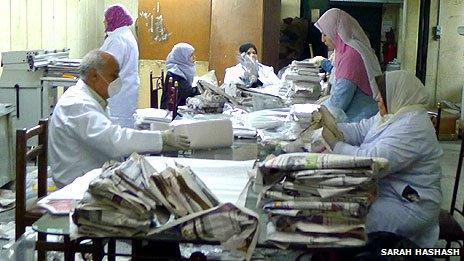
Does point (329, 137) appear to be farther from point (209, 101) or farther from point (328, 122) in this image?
point (209, 101)

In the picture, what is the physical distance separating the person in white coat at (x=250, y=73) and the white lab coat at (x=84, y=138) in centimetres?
259

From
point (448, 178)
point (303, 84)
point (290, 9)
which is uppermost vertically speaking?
point (290, 9)

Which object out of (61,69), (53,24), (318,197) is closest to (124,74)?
(61,69)

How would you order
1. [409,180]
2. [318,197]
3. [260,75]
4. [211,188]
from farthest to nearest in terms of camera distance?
[260,75] < [409,180] < [211,188] < [318,197]

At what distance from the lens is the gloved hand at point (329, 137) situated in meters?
3.12

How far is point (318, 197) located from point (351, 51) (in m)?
2.45

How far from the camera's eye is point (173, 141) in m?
3.29

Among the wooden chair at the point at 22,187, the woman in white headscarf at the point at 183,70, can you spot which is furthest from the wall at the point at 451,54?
the wooden chair at the point at 22,187

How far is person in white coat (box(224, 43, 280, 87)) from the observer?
238 inches

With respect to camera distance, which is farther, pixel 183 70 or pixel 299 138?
pixel 183 70

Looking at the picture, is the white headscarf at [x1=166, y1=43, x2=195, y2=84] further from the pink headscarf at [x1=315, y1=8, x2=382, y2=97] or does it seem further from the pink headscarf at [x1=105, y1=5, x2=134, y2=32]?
the pink headscarf at [x1=315, y1=8, x2=382, y2=97]

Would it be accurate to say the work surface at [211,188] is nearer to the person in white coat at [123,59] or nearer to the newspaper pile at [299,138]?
the newspaper pile at [299,138]

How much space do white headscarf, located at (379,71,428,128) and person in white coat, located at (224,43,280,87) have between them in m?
2.93

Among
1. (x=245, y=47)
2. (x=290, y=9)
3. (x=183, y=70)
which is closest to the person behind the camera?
(x=183, y=70)
